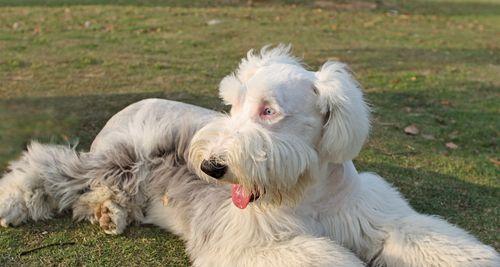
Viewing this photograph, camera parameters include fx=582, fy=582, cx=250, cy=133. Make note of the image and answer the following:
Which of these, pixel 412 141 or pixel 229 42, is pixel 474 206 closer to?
pixel 412 141

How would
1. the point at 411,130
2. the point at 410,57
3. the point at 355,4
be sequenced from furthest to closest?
the point at 355,4 < the point at 410,57 < the point at 411,130

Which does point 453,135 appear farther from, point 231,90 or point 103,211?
point 103,211

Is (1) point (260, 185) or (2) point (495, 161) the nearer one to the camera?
(1) point (260, 185)

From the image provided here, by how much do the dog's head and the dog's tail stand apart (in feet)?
5.03

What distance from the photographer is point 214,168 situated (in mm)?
2844

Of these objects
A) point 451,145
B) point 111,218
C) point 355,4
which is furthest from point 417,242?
point 355,4

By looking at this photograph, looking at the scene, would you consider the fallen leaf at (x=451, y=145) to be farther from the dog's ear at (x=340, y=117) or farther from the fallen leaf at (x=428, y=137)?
the dog's ear at (x=340, y=117)

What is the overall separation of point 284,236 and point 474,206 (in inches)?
78.8

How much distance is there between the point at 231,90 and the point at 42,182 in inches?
73.3

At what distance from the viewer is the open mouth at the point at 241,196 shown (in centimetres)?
310

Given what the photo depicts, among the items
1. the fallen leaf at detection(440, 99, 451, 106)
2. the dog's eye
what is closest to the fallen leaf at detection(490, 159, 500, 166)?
the fallen leaf at detection(440, 99, 451, 106)

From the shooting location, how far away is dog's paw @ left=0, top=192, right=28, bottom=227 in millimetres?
3959

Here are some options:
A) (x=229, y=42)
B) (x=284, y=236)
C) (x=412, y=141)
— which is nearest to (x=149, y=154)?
(x=284, y=236)

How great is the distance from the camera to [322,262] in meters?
3.12
